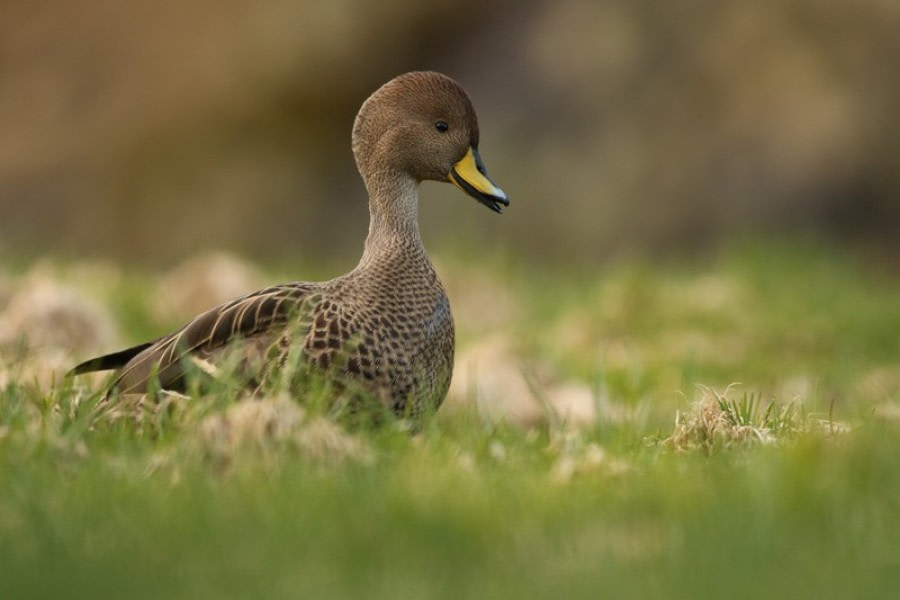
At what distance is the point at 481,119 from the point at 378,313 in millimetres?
9606

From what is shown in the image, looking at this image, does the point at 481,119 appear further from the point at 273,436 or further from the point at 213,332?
the point at 273,436

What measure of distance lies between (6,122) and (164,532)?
Answer: 12.8 metres

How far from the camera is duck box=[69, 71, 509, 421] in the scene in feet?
14.9

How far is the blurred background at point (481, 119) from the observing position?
12984 millimetres

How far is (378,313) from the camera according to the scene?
15.5 feet

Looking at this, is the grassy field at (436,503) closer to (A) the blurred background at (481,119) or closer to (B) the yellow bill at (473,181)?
(B) the yellow bill at (473,181)

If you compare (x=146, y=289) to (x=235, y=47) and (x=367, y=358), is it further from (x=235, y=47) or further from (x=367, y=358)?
(x=235, y=47)

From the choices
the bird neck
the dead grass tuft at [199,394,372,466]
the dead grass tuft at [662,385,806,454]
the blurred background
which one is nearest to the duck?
the bird neck

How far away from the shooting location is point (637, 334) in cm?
905

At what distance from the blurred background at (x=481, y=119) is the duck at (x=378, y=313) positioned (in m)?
6.60

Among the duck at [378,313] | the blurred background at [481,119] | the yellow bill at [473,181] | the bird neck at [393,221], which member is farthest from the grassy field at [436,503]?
the blurred background at [481,119]

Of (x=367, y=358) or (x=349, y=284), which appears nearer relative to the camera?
(x=367, y=358)

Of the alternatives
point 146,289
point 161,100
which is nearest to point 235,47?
point 161,100

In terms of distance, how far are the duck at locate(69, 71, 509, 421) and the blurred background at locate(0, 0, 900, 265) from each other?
6600 millimetres
